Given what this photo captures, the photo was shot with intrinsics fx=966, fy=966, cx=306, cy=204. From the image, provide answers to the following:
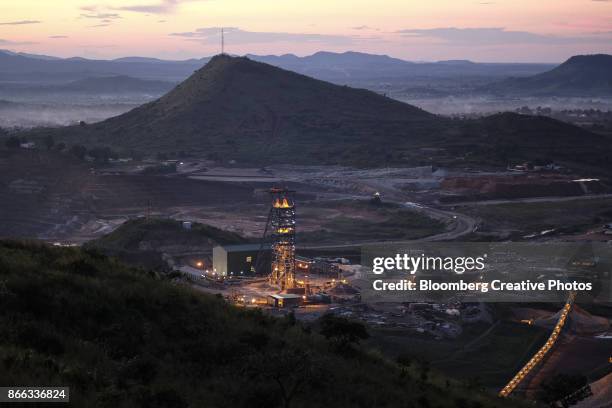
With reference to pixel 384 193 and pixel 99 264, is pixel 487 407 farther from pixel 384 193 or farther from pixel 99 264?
pixel 384 193

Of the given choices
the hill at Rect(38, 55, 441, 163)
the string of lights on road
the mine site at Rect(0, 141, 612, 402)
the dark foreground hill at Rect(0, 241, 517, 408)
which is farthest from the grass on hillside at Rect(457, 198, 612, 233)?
the dark foreground hill at Rect(0, 241, 517, 408)

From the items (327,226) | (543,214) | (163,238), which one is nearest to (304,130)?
(543,214)

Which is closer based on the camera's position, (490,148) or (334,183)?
(334,183)

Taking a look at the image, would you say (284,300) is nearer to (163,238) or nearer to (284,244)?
(284,244)

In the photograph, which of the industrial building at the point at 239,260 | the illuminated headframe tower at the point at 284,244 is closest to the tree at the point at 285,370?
the illuminated headframe tower at the point at 284,244

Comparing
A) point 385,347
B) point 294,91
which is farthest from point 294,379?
point 294,91

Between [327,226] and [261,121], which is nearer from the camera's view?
A: [327,226]
